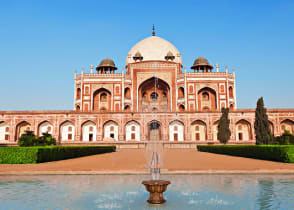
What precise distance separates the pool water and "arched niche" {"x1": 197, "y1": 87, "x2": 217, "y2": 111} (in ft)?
98.1

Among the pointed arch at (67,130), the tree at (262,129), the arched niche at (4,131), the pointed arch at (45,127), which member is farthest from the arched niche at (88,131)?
the tree at (262,129)

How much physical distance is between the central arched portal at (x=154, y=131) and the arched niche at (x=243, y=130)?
9.74 metres

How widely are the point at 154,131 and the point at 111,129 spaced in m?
5.65

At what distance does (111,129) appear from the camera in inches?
1227

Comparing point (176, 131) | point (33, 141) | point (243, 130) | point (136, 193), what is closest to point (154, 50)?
point (176, 131)

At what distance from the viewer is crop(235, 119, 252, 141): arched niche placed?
3125 centimetres

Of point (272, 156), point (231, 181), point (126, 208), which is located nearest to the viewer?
point (126, 208)

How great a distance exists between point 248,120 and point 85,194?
2865cm

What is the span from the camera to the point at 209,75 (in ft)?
123

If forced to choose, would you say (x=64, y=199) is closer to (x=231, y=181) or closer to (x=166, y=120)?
(x=231, y=181)

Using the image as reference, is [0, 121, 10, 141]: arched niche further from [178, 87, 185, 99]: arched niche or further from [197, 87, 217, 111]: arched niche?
[197, 87, 217, 111]: arched niche

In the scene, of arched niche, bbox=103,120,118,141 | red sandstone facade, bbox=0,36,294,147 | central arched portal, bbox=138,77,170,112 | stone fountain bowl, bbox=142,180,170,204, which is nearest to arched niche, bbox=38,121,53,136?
red sandstone facade, bbox=0,36,294,147

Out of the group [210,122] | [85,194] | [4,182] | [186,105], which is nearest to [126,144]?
[210,122]

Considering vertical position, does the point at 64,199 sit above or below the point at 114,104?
below
